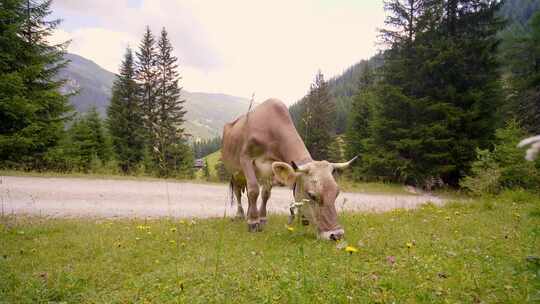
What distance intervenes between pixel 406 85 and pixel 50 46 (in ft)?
79.2

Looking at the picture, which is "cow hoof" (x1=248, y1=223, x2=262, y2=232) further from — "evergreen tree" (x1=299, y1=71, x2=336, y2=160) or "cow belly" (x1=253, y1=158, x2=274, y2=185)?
"evergreen tree" (x1=299, y1=71, x2=336, y2=160)

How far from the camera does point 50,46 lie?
20453mm

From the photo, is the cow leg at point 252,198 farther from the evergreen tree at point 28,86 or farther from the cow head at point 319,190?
the evergreen tree at point 28,86

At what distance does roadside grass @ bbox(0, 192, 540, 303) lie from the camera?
285cm

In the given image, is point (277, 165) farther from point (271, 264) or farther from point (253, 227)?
point (271, 264)

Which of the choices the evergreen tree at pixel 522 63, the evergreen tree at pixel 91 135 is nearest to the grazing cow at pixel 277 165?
the evergreen tree at pixel 522 63

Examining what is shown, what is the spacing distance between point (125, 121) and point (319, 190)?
33920 millimetres

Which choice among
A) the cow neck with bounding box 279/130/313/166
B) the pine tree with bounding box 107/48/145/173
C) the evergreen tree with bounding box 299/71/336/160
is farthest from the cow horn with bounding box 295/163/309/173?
the pine tree with bounding box 107/48/145/173

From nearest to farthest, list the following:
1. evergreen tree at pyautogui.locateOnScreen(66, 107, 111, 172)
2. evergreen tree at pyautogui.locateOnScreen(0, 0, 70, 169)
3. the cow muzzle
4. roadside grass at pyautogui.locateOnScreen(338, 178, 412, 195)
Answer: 1. the cow muzzle
2. roadside grass at pyautogui.locateOnScreen(338, 178, 412, 195)
3. evergreen tree at pyautogui.locateOnScreen(0, 0, 70, 169)
4. evergreen tree at pyautogui.locateOnScreen(66, 107, 111, 172)

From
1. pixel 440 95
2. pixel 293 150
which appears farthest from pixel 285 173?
pixel 440 95

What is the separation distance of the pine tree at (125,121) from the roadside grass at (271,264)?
29307 mm

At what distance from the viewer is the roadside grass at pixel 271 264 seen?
9.35 feet

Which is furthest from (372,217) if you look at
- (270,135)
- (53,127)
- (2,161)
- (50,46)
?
(50,46)

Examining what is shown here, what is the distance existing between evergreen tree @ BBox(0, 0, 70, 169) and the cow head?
16770mm
